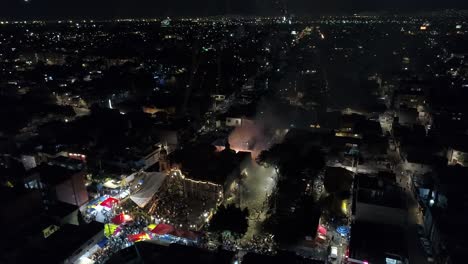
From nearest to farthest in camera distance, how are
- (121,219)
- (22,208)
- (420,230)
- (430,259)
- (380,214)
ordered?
(430,259), (380,214), (121,219), (22,208), (420,230)

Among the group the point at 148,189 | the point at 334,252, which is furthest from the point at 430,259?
the point at 148,189

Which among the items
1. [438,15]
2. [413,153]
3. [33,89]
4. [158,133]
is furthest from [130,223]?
[438,15]

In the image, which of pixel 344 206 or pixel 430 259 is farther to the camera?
pixel 344 206

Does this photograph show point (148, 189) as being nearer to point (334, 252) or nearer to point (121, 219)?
point (121, 219)

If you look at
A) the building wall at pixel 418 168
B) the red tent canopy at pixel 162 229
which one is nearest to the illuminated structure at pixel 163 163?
the red tent canopy at pixel 162 229

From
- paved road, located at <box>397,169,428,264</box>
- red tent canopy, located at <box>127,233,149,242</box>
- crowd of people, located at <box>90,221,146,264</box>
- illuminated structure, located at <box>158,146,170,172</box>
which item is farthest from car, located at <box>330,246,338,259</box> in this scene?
illuminated structure, located at <box>158,146,170,172</box>

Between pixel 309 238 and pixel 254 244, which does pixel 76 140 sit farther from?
pixel 309 238
